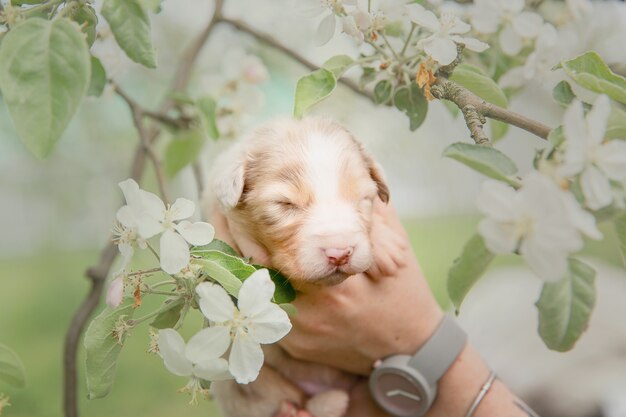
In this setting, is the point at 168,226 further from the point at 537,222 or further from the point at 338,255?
Answer: the point at 537,222

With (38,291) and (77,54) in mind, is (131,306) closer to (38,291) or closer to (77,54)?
(77,54)

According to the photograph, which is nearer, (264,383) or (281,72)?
(264,383)

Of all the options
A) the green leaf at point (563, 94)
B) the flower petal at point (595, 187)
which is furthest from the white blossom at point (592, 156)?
the green leaf at point (563, 94)

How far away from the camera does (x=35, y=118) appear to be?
1.82ft

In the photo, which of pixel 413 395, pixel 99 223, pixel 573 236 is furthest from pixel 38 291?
pixel 573 236

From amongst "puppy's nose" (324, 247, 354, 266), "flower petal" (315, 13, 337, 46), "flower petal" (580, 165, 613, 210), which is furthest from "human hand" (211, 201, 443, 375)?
"flower petal" (580, 165, 613, 210)

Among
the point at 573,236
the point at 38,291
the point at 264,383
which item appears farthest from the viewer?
the point at 38,291

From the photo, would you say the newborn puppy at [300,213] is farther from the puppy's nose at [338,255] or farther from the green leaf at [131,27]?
the green leaf at [131,27]

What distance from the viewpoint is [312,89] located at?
0.69 meters

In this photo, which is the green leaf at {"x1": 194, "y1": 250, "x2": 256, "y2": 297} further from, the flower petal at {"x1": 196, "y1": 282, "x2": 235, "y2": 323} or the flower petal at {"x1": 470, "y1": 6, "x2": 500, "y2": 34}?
the flower petal at {"x1": 470, "y1": 6, "x2": 500, "y2": 34}

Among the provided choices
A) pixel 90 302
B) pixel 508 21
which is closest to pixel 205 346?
pixel 508 21

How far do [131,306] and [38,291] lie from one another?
5.44 ft

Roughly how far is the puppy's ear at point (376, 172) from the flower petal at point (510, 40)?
8.0 inches

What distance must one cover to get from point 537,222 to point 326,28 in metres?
0.32
